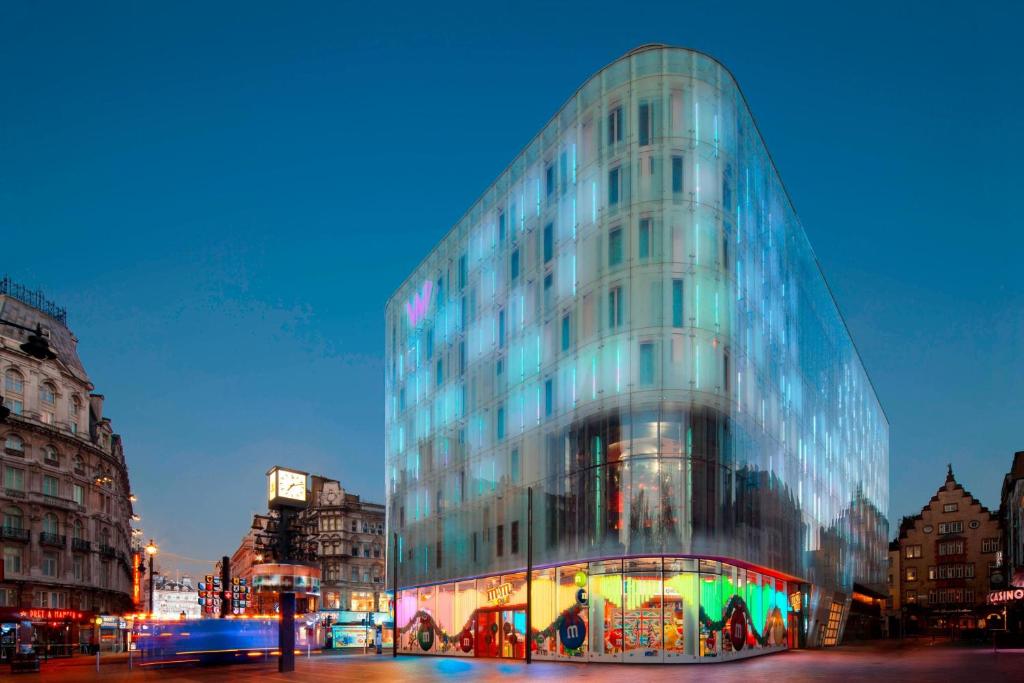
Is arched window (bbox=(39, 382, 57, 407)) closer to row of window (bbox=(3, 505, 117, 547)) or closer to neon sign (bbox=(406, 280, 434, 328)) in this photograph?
row of window (bbox=(3, 505, 117, 547))

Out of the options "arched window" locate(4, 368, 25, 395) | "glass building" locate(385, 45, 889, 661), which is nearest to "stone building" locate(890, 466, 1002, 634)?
"glass building" locate(385, 45, 889, 661)

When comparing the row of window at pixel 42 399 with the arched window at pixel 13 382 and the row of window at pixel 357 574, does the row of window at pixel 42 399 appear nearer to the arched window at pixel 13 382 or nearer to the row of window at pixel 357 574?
the arched window at pixel 13 382

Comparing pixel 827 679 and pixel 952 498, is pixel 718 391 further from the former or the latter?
pixel 952 498

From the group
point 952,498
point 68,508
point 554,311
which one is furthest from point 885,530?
point 68,508

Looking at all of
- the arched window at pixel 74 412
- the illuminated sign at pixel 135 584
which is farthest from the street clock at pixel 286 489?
the illuminated sign at pixel 135 584

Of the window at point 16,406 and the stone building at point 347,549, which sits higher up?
the window at point 16,406

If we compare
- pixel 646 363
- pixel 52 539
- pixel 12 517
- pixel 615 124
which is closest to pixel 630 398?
pixel 646 363

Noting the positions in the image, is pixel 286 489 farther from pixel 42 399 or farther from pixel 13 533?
pixel 42 399

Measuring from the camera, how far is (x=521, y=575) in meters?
56.2

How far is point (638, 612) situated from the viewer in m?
46.0

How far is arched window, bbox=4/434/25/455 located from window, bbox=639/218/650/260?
7110 cm

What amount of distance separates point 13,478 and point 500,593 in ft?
193

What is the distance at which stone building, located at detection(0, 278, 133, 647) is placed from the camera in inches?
3725

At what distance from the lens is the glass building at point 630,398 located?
46500 mm
